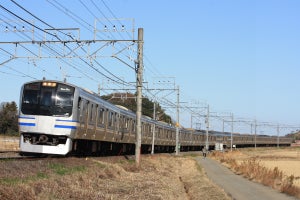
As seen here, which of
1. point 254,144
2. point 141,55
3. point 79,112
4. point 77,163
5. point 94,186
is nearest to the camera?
point 94,186

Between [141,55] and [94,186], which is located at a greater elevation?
[141,55]

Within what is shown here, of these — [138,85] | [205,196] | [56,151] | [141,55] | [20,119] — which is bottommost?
[205,196]

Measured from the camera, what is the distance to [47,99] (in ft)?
62.6

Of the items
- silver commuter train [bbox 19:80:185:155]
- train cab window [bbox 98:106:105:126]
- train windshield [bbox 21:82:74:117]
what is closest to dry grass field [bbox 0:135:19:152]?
train cab window [bbox 98:106:105:126]

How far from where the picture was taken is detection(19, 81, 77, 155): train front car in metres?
18.6

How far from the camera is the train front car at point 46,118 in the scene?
61.0ft

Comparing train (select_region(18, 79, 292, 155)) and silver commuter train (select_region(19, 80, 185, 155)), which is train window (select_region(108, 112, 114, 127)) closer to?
train (select_region(18, 79, 292, 155))

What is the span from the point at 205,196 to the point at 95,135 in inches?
353

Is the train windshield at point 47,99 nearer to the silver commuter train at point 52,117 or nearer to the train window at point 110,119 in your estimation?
the silver commuter train at point 52,117

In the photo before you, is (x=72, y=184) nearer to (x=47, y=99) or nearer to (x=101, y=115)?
(x=47, y=99)

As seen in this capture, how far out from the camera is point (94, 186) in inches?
509

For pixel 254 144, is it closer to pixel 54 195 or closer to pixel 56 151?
pixel 56 151

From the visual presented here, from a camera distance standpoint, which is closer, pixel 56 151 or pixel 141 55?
pixel 56 151

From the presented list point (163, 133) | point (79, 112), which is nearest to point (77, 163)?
point (79, 112)
